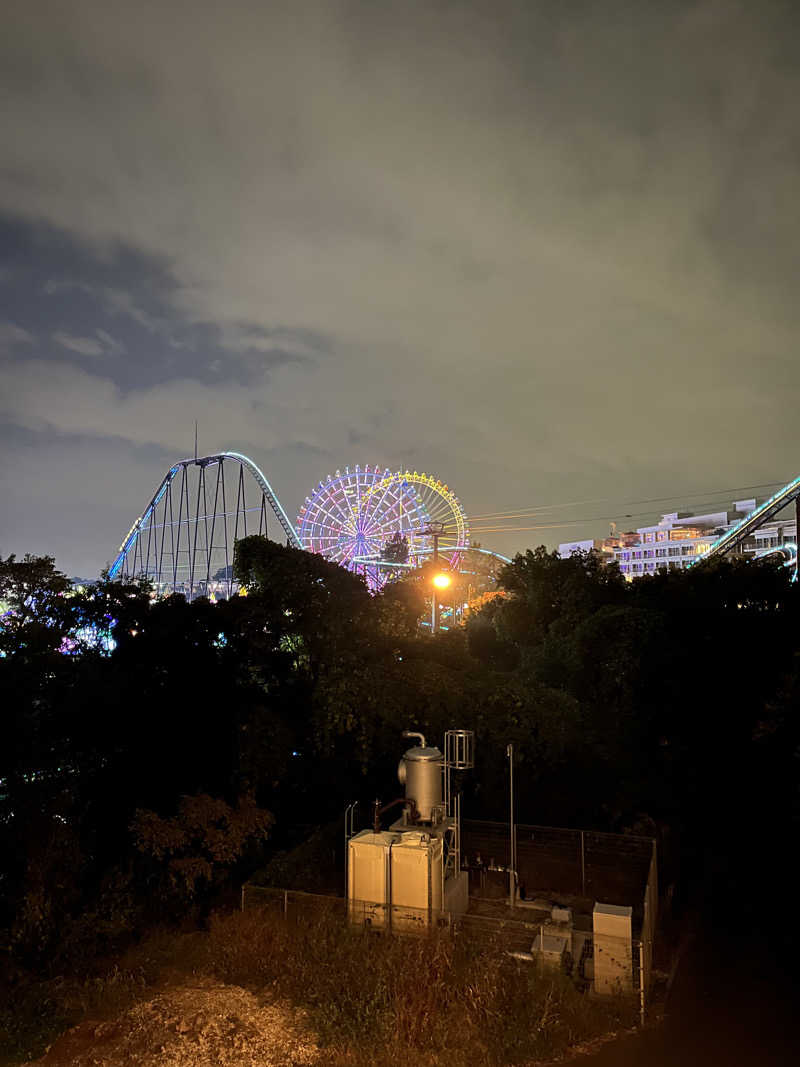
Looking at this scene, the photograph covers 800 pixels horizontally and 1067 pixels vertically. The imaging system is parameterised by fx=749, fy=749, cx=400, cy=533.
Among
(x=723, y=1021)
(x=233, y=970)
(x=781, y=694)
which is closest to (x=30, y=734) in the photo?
(x=233, y=970)

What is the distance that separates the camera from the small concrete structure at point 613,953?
8328mm

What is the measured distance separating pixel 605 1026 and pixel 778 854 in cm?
713

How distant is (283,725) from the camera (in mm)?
11297

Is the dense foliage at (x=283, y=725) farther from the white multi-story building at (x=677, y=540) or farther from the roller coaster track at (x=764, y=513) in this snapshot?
the white multi-story building at (x=677, y=540)

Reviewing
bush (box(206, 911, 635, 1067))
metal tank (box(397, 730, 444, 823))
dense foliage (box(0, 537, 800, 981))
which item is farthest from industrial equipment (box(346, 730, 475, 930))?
dense foliage (box(0, 537, 800, 981))

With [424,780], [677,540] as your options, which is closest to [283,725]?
[424,780]

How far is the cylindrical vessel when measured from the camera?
35.0ft

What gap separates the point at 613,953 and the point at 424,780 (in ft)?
10.8

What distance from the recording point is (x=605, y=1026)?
7.83 meters

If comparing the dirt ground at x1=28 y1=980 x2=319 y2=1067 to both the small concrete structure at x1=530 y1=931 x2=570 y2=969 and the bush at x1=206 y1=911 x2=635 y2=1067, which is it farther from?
the small concrete structure at x1=530 y1=931 x2=570 y2=969

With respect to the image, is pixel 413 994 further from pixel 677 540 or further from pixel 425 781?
pixel 677 540

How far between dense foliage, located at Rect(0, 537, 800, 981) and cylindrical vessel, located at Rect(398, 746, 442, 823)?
0.82 m

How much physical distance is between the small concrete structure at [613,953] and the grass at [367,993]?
213 millimetres

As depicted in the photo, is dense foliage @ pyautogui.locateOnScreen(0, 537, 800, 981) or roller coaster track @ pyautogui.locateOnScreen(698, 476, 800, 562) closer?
dense foliage @ pyautogui.locateOnScreen(0, 537, 800, 981)
